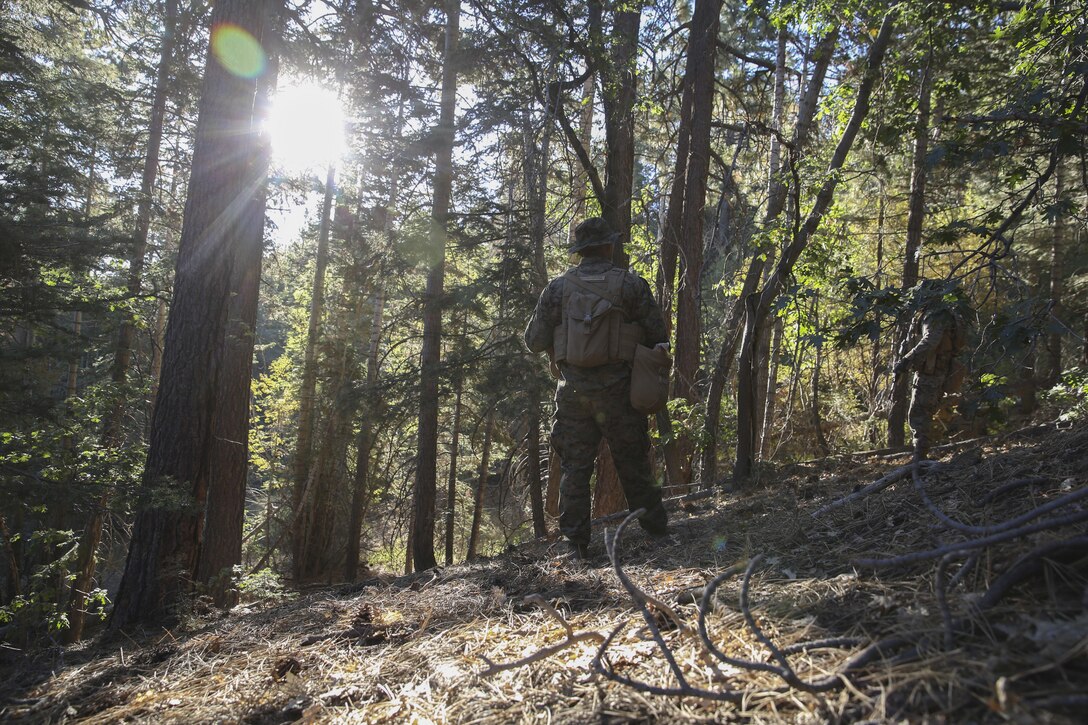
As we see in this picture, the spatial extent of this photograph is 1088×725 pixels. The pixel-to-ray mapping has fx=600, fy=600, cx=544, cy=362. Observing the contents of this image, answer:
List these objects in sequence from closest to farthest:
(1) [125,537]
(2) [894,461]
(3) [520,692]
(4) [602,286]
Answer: (3) [520,692]
(4) [602,286]
(2) [894,461]
(1) [125,537]

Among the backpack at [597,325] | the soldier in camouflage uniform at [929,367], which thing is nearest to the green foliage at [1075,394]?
the soldier in camouflage uniform at [929,367]

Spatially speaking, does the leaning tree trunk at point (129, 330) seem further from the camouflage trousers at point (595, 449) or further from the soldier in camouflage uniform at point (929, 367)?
the soldier in camouflage uniform at point (929, 367)

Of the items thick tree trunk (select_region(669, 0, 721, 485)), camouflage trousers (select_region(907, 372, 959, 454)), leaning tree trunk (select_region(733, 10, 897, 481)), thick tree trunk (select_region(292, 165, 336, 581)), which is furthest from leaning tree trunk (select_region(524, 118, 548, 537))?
thick tree trunk (select_region(292, 165, 336, 581))

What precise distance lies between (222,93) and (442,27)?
265 inches

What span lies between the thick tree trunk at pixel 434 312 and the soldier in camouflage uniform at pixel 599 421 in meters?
5.45

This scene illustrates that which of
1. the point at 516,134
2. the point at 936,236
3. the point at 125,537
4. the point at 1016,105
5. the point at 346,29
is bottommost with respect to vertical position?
the point at 125,537

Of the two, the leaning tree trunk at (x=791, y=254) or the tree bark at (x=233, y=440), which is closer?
the leaning tree trunk at (x=791, y=254)

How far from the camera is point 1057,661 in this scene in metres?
1.41

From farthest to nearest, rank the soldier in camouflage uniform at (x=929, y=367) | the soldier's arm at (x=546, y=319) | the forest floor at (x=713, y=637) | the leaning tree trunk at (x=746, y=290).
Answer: the leaning tree trunk at (x=746, y=290) < the soldier in camouflage uniform at (x=929, y=367) < the soldier's arm at (x=546, y=319) < the forest floor at (x=713, y=637)

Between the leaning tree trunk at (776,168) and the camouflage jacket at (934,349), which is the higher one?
the leaning tree trunk at (776,168)

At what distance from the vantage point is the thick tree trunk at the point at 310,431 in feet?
51.2

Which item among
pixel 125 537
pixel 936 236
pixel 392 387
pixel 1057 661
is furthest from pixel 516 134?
pixel 125 537

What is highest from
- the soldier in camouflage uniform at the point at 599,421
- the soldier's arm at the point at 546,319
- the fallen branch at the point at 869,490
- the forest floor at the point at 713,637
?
the soldier's arm at the point at 546,319

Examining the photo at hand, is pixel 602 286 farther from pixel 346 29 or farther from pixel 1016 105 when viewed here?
pixel 346 29
